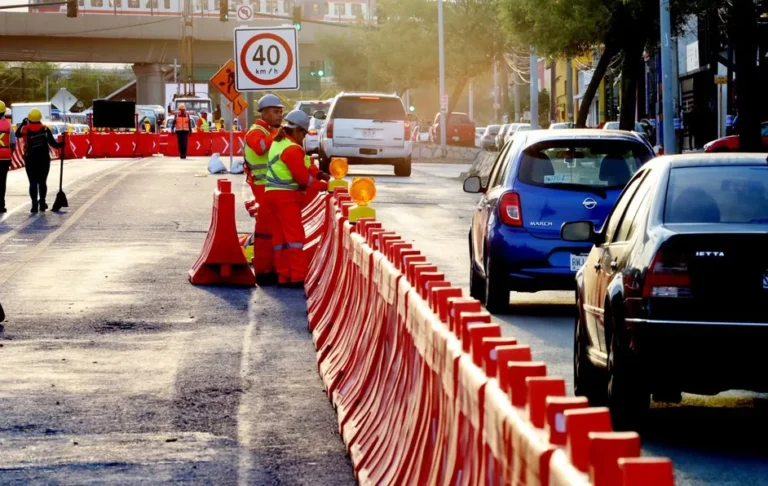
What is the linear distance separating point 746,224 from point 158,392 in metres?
3.58

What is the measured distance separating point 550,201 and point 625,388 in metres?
5.47

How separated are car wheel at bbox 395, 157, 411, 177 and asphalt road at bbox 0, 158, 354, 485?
2084cm

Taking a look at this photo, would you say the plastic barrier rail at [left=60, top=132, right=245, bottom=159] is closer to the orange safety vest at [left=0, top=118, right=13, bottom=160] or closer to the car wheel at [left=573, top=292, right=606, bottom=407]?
the orange safety vest at [left=0, top=118, right=13, bottom=160]

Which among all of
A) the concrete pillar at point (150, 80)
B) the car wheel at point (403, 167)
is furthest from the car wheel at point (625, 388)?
the concrete pillar at point (150, 80)

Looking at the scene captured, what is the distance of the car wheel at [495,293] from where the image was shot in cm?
1353

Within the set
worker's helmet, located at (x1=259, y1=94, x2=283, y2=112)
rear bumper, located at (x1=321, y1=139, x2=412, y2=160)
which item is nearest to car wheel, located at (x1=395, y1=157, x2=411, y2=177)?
rear bumper, located at (x1=321, y1=139, x2=412, y2=160)

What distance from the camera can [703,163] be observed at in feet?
28.4

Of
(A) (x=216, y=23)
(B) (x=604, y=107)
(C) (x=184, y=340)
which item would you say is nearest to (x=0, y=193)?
(C) (x=184, y=340)

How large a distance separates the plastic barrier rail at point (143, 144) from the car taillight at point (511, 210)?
47158 mm

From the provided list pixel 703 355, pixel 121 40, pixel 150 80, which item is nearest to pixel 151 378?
pixel 703 355

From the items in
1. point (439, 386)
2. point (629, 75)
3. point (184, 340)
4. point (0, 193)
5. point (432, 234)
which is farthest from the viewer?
point (629, 75)

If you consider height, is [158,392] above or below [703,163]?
below

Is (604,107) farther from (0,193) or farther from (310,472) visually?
(310,472)

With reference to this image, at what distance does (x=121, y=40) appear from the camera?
104 m
